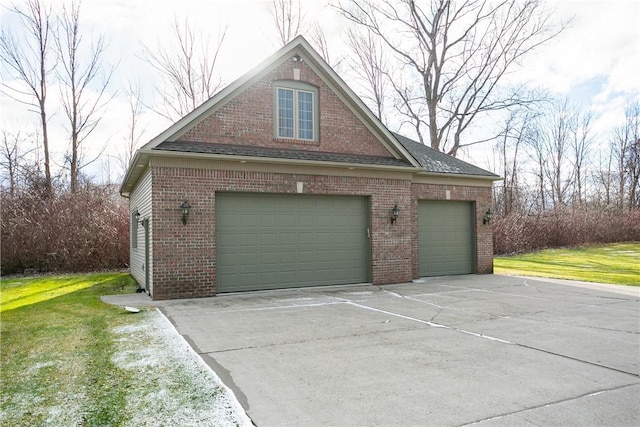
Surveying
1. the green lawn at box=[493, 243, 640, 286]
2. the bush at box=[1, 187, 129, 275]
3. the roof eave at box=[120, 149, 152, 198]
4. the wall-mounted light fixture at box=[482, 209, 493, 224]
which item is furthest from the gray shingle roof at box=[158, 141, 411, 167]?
the bush at box=[1, 187, 129, 275]

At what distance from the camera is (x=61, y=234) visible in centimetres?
1722

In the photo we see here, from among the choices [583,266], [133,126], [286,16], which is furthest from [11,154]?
[583,266]

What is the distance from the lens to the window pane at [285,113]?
39.4ft

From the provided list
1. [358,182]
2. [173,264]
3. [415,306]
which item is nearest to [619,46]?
[358,182]

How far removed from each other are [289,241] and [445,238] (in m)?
6.05

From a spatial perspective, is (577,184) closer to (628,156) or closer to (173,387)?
(628,156)

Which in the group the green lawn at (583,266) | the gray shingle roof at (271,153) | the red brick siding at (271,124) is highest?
the red brick siding at (271,124)

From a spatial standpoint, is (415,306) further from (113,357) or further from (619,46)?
(619,46)

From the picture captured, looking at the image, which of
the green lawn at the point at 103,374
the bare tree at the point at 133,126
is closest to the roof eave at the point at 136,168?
the green lawn at the point at 103,374

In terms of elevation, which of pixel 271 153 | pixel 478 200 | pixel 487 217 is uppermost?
pixel 271 153

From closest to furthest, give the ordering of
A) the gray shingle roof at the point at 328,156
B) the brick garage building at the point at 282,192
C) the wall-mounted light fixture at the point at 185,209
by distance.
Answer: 1. the wall-mounted light fixture at the point at 185,209
2. the brick garage building at the point at 282,192
3. the gray shingle roof at the point at 328,156

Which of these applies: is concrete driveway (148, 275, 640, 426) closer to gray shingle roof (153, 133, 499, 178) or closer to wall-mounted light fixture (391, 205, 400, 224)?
wall-mounted light fixture (391, 205, 400, 224)

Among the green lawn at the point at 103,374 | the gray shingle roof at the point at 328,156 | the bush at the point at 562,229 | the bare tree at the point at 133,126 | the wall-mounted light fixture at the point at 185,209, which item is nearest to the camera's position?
the green lawn at the point at 103,374

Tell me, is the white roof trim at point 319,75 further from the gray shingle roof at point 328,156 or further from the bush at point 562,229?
the bush at point 562,229
